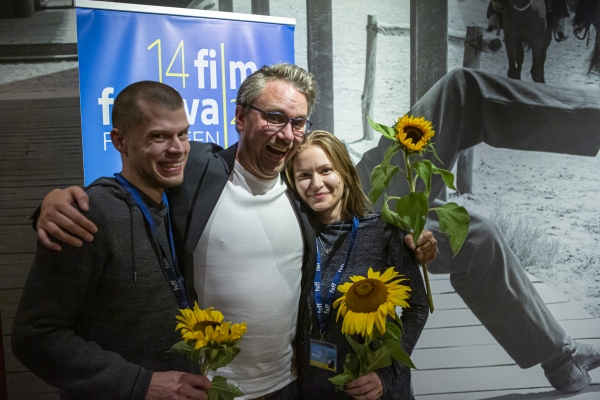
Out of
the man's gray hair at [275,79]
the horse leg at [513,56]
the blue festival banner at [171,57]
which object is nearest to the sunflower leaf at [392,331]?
the man's gray hair at [275,79]

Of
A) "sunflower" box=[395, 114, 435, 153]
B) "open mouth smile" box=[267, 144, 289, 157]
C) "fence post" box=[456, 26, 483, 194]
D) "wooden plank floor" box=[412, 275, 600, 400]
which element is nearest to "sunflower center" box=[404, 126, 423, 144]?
"sunflower" box=[395, 114, 435, 153]

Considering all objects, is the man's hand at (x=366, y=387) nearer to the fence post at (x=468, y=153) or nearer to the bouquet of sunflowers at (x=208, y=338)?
the bouquet of sunflowers at (x=208, y=338)

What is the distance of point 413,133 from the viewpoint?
1.49 m

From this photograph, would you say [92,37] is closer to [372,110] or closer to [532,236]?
[372,110]

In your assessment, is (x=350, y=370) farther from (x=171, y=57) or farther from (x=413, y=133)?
(x=171, y=57)

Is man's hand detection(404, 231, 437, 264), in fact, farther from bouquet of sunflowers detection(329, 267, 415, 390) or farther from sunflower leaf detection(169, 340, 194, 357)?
sunflower leaf detection(169, 340, 194, 357)

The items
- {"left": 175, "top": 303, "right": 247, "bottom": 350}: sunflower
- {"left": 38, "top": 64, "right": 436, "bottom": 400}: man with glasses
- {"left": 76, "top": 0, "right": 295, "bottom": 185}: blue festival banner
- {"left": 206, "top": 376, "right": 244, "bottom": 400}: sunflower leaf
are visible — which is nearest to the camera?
{"left": 175, "top": 303, "right": 247, "bottom": 350}: sunflower

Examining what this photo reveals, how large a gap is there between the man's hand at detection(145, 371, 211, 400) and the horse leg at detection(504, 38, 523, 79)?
9.28ft

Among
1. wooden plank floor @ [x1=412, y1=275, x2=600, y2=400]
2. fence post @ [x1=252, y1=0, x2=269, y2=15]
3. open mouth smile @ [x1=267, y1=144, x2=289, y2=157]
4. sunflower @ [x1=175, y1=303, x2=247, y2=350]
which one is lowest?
wooden plank floor @ [x1=412, y1=275, x2=600, y2=400]

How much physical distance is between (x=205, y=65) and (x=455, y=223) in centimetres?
139

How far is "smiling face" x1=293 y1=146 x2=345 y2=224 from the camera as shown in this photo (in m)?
1.66

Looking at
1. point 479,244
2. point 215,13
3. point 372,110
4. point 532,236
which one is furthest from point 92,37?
point 532,236

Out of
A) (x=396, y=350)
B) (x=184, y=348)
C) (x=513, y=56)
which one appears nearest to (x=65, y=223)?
(x=184, y=348)

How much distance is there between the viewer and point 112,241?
1.20 metres
